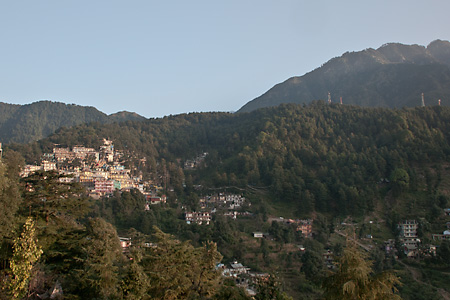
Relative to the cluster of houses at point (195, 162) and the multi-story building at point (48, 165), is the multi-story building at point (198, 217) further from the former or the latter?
the cluster of houses at point (195, 162)

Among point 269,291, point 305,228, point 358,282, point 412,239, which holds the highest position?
point 358,282

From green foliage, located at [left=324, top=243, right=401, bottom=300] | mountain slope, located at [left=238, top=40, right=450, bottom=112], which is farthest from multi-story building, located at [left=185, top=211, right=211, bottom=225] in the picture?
mountain slope, located at [left=238, top=40, right=450, bottom=112]

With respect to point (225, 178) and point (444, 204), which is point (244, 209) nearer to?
point (225, 178)

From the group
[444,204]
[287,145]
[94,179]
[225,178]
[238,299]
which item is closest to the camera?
[238,299]

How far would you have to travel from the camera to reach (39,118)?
95.5m

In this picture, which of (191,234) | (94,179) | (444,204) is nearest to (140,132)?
(94,179)

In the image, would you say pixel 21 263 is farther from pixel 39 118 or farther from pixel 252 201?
pixel 39 118

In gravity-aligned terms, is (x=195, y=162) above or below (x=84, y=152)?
below

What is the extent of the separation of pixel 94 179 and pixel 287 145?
28052 mm

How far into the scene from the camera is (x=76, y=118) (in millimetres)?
101250

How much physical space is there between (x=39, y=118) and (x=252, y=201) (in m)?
74.6

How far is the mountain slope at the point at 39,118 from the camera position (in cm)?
8509

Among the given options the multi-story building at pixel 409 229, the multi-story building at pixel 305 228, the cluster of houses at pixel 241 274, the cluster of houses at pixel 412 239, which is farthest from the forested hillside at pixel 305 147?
the cluster of houses at pixel 241 274

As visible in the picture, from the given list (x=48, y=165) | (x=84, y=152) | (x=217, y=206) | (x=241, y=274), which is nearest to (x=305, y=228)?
(x=217, y=206)
